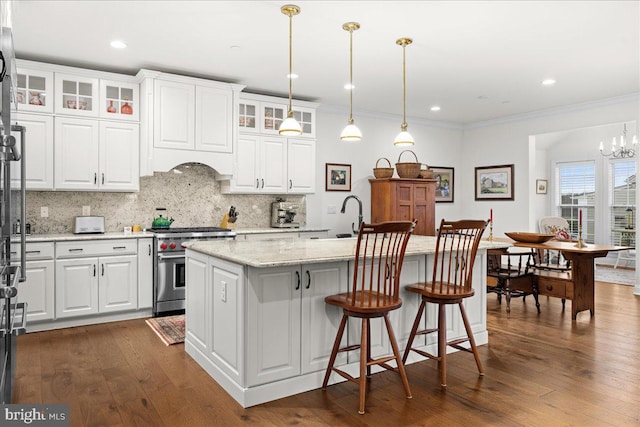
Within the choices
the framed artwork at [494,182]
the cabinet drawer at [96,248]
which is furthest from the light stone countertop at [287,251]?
the framed artwork at [494,182]

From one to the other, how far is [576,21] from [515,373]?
2767 millimetres

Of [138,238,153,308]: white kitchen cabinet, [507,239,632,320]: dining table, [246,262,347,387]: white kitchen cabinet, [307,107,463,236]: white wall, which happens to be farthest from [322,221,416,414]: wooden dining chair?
[307,107,463,236]: white wall

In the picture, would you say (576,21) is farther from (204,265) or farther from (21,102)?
(21,102)

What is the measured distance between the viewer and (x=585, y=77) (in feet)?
16.7

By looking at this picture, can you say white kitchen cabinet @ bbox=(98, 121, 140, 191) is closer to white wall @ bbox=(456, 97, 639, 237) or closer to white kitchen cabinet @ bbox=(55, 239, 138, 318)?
white kitchen cabinet @ bbox=(55, 239, 138, 318)

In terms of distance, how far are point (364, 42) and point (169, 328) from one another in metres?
3.20

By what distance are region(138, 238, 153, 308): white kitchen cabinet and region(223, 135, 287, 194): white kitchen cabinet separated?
125cm

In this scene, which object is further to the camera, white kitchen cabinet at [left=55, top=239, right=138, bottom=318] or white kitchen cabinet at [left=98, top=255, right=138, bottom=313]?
white kitchen cabinet at [left=98, top=255, right=138, bottom=313]

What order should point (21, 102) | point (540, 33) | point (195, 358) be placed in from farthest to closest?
point (21, 102), point (540, 33), point (195, 358)

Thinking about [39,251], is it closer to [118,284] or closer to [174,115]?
[118,284]

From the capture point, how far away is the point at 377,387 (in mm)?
2965

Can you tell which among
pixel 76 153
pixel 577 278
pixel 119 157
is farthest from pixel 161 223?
pixel 577 278

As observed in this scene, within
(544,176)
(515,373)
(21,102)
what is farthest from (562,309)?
(21,102)

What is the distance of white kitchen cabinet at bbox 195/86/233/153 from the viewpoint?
5.05 m
